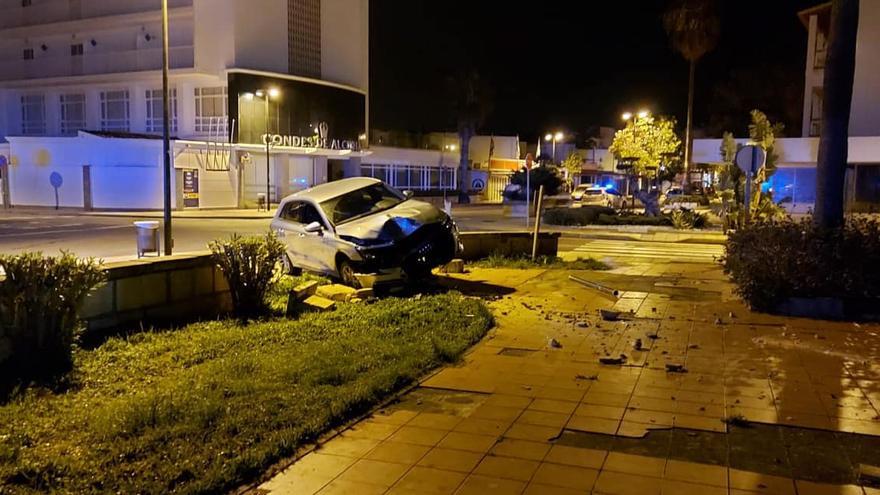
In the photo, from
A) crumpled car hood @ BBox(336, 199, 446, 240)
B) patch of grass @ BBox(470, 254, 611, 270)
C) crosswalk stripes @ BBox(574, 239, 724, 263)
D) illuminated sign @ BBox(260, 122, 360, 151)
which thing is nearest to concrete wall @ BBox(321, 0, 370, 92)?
illuminated sign @ BBox(260, 122, 360, 151)

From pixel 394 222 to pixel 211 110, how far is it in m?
35.5

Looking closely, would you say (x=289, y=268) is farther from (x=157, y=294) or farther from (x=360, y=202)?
(x=157, y=294)

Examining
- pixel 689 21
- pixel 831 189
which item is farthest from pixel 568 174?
pixel 831 189

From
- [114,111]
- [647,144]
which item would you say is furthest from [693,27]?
[114,111]

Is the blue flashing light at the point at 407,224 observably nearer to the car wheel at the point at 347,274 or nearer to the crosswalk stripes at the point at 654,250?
the car wheel at the point at 347,274

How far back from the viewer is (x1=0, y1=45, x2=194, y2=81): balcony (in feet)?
147

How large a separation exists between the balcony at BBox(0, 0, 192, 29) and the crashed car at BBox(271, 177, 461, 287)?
35660mm

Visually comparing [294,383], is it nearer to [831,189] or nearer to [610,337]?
[610,337]

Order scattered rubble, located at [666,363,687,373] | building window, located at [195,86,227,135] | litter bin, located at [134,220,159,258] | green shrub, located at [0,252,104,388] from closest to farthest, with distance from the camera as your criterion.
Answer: green shrub, located at [0,252,104,388] → scattered rubble, located at [666,363,687,373] → litter bin, located at [134,220,159,258] → building window, located at [195,86,227,135]

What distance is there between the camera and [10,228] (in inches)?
1083

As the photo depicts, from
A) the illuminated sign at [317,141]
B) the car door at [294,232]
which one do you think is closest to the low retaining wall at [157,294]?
the car door at [294,232]

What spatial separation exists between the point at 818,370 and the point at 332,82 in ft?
149

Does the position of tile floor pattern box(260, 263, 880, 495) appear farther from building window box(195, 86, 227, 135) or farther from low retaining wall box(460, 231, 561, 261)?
building window box(195, 86, 227, 135)

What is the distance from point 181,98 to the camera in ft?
148
